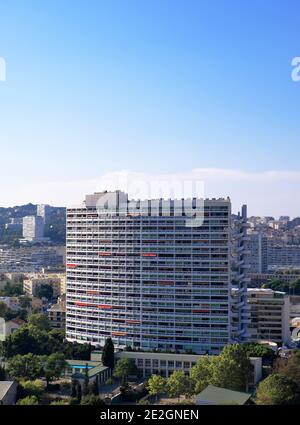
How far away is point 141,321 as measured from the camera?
670cm


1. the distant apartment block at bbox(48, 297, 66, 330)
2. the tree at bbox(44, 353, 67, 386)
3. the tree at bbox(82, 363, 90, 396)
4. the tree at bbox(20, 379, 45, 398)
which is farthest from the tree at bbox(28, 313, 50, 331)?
the tree at bbox(20, 379, 45, 398)

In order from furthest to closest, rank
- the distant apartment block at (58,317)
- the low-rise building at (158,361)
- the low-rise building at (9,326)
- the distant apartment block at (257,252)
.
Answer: the distant apartment block at (257,252) → the distant apartment block at (58,317) → the low-rise building at (9,326) → the low-rise building at (158,361)

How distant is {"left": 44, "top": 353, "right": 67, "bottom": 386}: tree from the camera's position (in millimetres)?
4859

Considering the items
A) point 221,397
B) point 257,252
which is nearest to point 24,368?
point 221,397

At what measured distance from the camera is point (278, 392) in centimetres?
388

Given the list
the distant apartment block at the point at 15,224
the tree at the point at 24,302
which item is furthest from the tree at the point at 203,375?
the distant apartment block at the point at 15,224

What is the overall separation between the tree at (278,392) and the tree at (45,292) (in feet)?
26.0

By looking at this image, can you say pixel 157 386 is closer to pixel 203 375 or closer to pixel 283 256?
pixel 203 375

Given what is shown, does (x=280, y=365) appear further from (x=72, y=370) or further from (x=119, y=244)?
(x=119, y=244)

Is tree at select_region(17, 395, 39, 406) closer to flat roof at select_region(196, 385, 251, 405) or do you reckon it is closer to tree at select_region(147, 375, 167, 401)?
tree at select_region(147, 375, 167, 401)

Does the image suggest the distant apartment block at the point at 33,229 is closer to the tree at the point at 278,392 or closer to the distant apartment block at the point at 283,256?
the distant apartment block at the point at 283,256

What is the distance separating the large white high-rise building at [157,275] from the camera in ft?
21.1

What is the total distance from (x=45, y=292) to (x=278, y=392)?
809 cm
